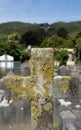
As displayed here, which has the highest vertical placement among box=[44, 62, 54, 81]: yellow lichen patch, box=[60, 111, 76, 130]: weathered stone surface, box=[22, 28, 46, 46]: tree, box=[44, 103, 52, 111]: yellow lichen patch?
box=[44, 62, 54, 81]: yellow lichen patch

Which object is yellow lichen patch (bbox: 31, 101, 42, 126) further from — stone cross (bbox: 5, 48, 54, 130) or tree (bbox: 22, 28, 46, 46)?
tree (bbox: 22, 28, 46, 46)

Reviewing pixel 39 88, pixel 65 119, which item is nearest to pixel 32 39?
pixel 39 88

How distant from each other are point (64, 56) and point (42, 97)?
2049 inches

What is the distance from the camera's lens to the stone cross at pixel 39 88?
445cm

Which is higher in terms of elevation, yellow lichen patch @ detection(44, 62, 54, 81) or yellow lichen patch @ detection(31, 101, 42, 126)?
yellow lichen patch @ detection(44, 62, 54, 81)

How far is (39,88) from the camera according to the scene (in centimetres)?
457

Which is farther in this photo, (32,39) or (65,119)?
(32,39)

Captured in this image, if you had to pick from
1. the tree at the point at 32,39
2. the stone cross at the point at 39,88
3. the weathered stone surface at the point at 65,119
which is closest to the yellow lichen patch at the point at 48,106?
the stone cross at the point at 39,88

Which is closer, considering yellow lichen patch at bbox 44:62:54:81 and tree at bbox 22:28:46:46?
yellow lichen patch at bbox 44:62:54:81

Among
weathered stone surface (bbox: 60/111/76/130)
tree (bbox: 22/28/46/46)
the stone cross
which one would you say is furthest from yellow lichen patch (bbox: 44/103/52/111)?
tree (bbox: 22/28/46/46)

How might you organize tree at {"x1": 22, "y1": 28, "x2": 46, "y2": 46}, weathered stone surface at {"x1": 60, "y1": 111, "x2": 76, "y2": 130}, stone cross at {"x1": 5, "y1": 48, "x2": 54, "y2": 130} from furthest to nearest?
tree at {"x1": 22, "y1": 28, "x2": 46, "y2": 46} → stone cross at {"x1": 5, "y1": 48, "x2": 54, "y2": 130} → weathered stone surface at {"x1": 60, "y1": 111, "x2": 76, "y2": 130}

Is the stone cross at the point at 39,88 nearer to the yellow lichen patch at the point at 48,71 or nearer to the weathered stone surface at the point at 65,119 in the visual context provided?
the yellow lichen patch at the point at 48,71

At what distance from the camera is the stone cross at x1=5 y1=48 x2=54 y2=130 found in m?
4.45

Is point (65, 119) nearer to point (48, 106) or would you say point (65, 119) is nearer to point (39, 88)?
point (48, 106)
